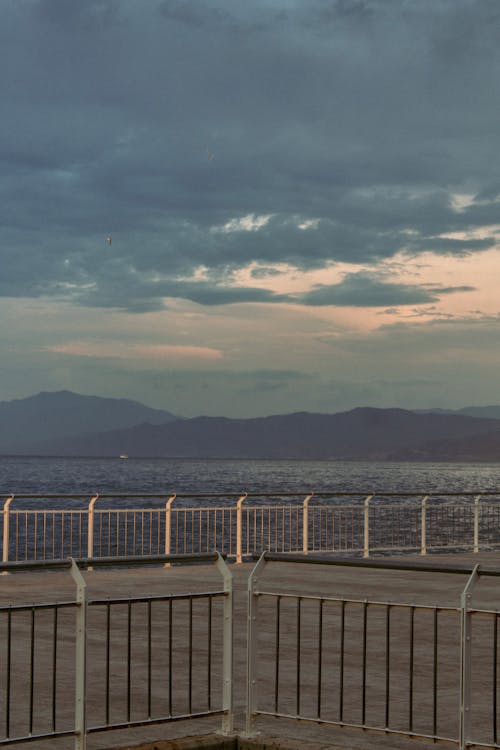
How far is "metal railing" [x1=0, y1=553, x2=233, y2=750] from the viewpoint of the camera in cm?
804

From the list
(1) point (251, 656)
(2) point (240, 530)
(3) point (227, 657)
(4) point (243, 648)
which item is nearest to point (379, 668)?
(4) point (243, 648)

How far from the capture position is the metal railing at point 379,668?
326 inches

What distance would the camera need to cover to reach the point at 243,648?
13219 millimetres

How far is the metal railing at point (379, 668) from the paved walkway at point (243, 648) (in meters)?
0.03

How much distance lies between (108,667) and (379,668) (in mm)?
3850

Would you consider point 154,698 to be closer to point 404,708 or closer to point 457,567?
point 404,708

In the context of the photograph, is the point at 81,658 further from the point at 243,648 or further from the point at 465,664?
the point at 243,648

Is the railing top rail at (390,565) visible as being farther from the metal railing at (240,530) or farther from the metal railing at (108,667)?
the metal railing at (240,530)

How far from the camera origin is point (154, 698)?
10.2 m

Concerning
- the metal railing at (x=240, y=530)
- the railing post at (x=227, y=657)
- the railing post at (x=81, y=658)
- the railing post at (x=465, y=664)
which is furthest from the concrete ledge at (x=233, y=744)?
the metal railing at (x=240, y=530)

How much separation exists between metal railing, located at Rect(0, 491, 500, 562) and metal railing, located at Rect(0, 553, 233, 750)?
52.4 inches

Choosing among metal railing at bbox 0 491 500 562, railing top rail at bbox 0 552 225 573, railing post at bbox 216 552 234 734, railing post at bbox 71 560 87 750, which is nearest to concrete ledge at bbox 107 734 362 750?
railing post at bbox 216 552 234 734

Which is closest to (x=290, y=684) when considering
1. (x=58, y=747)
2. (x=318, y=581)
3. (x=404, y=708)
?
(x=404, y=708)

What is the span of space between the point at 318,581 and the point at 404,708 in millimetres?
11206
